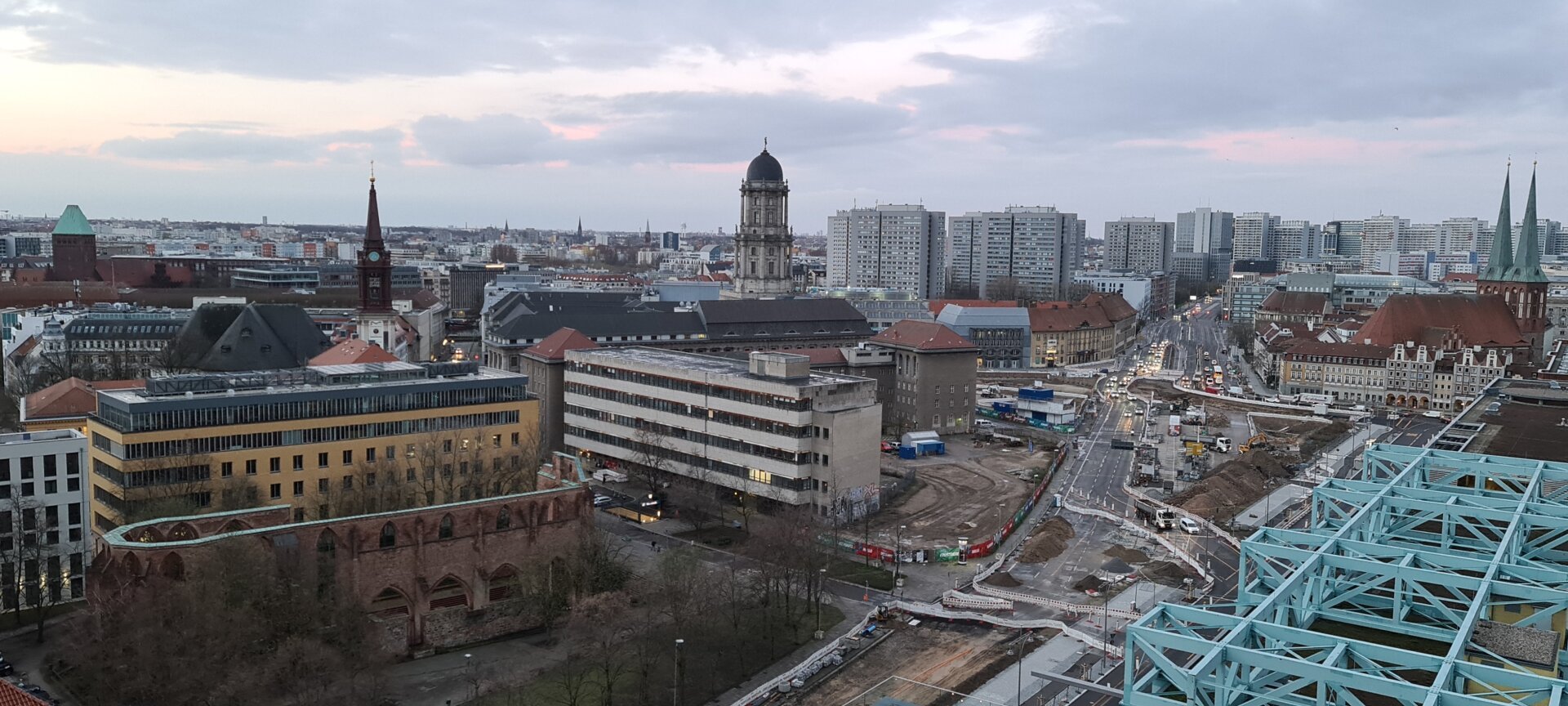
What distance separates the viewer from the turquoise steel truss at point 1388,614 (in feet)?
64.5

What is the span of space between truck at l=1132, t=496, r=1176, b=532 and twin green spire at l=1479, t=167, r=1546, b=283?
8772cm

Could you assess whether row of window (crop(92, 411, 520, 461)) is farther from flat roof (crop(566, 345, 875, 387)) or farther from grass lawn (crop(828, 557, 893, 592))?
grass lawn (crop(828, 557, 893, 592))

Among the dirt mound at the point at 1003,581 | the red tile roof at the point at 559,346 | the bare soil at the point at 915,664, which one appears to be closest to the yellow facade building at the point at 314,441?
the red tile roof at the point at 559,346

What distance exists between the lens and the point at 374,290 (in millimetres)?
106438

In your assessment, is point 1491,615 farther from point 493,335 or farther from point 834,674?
point 493,335

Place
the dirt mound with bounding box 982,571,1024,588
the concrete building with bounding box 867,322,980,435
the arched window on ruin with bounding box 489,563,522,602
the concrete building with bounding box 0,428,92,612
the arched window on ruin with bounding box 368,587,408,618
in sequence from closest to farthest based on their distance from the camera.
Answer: the arched window on ruin with bounding box 368,587,408,618, the concrete building with bounding box 0,428,92,612, the arched window on ruin with bounding box 489,563,522,602, the dirt mound with bounding box 982,571,1024,588, the concrete building with bounding box 867,322,980,435

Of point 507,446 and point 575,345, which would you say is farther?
point 575,345

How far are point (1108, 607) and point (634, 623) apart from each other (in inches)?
847

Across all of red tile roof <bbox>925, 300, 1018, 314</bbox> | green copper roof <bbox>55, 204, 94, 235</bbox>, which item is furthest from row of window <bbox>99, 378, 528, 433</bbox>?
green copper roof <bbox>55, 204, 94, 235</bbox>

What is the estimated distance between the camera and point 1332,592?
2683 cm

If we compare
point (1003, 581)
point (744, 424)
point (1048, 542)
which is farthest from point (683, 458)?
point (1003, 581)

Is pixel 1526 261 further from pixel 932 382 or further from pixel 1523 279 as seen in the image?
pixel 932 382

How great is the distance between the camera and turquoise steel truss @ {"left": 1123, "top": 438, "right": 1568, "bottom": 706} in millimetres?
19672

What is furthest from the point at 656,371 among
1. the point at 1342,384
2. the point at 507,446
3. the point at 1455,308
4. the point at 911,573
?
the point at 1455,308
